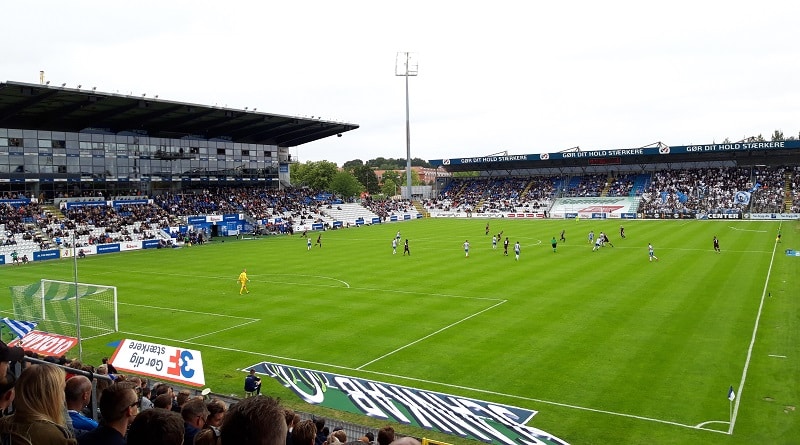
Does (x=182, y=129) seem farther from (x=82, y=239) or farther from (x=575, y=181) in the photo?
(x=575, y=181)

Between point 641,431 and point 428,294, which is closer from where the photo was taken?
point 641,431

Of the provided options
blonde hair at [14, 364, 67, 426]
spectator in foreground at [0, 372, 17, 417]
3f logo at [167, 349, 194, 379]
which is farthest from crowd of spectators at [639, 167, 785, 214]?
blonde hair at [14, 364, 67, 426]

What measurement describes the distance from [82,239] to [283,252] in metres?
19.9

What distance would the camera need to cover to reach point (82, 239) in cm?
5559

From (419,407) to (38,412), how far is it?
12.1 meters

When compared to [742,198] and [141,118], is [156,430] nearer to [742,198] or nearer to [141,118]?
[141,118]

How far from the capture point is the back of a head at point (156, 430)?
13.2 feet

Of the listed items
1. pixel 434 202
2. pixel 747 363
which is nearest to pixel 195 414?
pixel 747 363

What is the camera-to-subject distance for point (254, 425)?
11.7 ft

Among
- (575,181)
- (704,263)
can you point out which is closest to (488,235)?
(704,263)

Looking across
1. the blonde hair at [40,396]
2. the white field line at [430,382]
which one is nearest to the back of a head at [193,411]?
the blonde hair at [40,396]

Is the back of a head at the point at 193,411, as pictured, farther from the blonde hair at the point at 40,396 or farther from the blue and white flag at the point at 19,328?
the blue and white flag at the point at 19,328

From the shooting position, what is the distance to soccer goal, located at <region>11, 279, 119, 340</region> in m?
24.2

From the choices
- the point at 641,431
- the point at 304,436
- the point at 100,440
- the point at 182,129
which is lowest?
the point at 641,431
